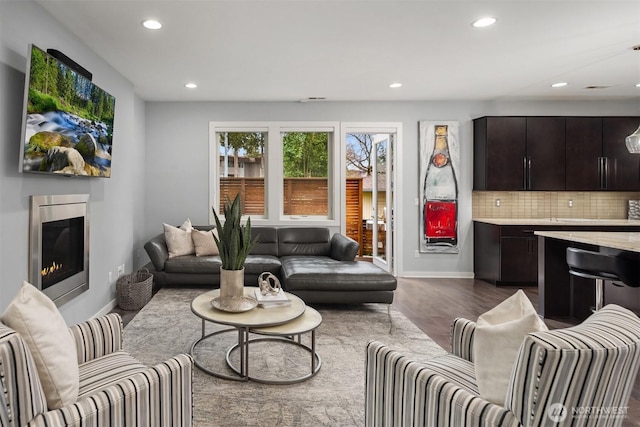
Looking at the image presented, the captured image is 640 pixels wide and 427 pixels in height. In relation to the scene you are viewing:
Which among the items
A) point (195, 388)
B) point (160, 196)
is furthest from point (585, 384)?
point (160, 196)

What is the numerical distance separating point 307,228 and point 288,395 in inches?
123

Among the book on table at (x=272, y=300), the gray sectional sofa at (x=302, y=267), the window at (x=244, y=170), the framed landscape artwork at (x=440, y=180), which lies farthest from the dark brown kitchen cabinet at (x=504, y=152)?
the book on table at (x=272, y=300)

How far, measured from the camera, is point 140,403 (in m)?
1.34

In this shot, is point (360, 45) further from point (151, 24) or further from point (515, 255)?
point (515, 255)

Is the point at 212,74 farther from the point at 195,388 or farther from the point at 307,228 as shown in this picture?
the point at 195,388

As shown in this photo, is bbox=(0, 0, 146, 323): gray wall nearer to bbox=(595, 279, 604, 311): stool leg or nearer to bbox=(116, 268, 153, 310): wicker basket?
bbox=(116, 268, 153, 310): wicker basket

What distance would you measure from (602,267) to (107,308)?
4.42m

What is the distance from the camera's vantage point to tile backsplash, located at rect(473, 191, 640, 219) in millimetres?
5512

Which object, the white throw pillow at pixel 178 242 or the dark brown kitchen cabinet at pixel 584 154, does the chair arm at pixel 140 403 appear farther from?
the dark brown kitchen cabinet at pixel 584 154

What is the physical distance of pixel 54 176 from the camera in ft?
9.21

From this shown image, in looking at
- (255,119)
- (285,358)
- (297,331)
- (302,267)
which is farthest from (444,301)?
(255,119)

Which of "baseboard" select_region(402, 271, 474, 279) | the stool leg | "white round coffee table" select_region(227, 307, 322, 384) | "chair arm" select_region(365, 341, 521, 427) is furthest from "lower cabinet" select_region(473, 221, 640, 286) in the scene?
"chair arm" select_region(365, 341, 521, 427)

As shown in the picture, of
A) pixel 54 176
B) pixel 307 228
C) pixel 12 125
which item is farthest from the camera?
pixel 307 228

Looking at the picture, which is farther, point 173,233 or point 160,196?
point 160,196
